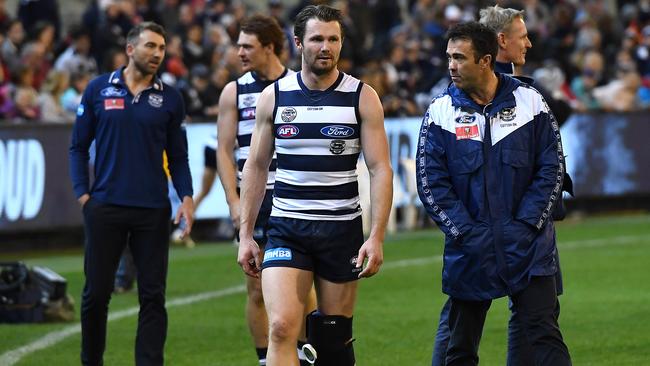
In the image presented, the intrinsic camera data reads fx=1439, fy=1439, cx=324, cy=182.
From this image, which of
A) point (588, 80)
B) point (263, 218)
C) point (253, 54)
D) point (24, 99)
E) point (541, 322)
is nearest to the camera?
point (541, 322)

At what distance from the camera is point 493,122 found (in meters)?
7.58

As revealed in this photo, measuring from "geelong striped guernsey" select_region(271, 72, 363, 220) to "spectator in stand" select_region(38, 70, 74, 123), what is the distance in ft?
37.4

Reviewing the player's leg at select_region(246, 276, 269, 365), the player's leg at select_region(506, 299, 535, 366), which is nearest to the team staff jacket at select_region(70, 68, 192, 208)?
the player's leg at select_region(246, 276, 269, 365)

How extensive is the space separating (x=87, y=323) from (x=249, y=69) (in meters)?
2.03

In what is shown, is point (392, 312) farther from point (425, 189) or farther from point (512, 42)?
point (425, 189)

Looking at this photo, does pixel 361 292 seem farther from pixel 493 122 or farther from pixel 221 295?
pixel 493 122

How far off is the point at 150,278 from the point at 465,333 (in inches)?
107

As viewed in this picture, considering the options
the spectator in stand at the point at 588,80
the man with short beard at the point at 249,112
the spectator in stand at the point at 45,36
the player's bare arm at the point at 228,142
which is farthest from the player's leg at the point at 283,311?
the spectator in stand at the point at 588,80

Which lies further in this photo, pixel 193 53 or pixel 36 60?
pixel 193 53

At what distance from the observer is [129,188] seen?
970 cm

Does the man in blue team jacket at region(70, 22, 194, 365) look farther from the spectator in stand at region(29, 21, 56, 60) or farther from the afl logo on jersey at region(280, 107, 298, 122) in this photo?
the spectator in stand at region(29, 21, 56, 60)

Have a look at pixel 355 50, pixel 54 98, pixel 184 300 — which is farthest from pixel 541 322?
pixel 355 50

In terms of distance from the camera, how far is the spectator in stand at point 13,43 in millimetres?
20234

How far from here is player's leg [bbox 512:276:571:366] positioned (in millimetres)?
7461
